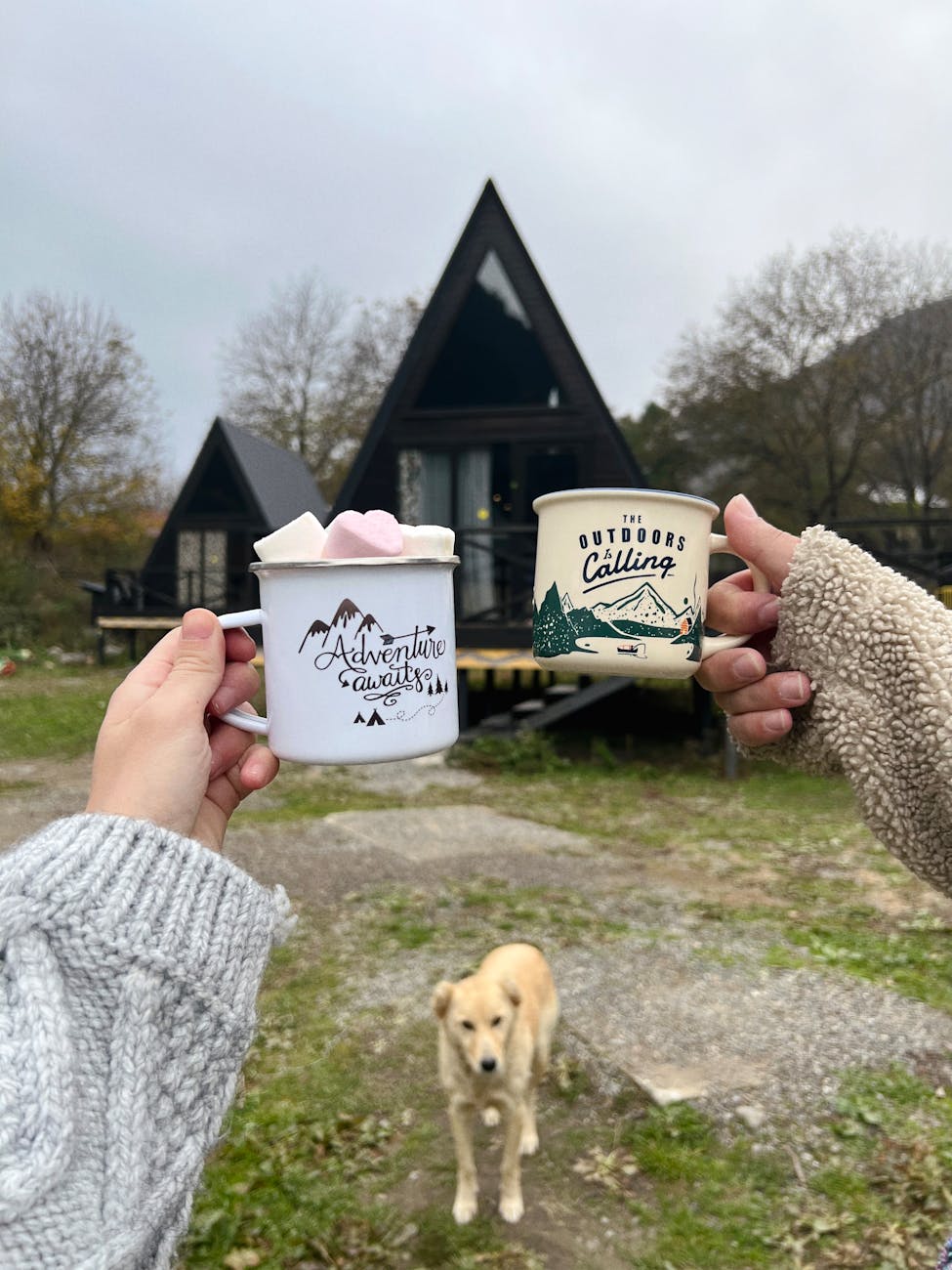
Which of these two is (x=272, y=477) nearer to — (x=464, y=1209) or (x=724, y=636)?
(x=464, y=1209)

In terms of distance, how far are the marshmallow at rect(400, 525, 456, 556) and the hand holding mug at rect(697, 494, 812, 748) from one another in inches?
23.7

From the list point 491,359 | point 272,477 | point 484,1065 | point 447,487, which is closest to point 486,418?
point 491,359

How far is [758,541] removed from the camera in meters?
1.84

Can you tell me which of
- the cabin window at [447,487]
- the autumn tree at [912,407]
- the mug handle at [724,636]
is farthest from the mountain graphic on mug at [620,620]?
the autumn tree at [912,407]

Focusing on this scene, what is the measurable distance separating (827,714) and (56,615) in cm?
1361

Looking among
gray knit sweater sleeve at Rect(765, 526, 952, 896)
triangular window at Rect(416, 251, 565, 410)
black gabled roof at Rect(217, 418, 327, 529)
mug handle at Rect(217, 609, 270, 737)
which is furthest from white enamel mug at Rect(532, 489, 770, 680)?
black gabled roof at Rect(217, 418, 327, 529)

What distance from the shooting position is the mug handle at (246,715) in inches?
60.1

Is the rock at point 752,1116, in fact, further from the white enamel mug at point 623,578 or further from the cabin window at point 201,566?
the cabin window at point 201,566

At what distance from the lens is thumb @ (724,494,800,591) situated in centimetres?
181

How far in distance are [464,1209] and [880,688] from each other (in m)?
2.61

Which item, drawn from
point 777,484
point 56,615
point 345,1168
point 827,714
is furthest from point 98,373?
point 827,714

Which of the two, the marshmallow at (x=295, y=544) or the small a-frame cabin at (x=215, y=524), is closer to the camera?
the marshmallow at (x=295, y=544)

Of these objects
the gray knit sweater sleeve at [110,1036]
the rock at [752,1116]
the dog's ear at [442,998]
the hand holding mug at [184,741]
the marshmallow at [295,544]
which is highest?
the marshmallow at [295,544]

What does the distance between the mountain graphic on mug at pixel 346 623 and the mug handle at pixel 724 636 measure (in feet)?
2.06
